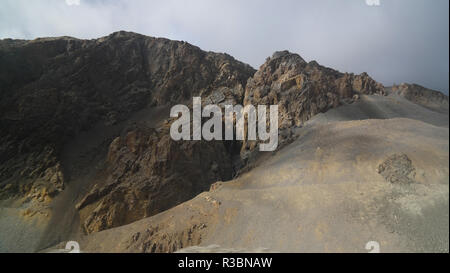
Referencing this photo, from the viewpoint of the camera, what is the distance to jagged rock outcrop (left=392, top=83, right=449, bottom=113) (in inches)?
1574

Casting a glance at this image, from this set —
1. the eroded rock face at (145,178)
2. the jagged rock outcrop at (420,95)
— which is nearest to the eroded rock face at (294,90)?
the jagged rock outcrop at (420,95)

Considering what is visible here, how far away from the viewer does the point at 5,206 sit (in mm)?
22297

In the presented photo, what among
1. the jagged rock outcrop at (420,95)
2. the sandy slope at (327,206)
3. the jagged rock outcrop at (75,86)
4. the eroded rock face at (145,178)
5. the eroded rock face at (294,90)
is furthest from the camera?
the jagged rock outcrop at (420,95)

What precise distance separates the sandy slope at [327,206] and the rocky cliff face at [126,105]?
6.30 metres

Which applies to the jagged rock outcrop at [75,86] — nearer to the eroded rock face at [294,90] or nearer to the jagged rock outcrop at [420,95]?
the eroded rock face at [294,90]

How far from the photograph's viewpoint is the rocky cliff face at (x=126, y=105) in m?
22.0

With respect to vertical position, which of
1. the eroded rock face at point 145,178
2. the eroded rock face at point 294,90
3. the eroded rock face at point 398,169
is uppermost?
the eroded rock face at point 294,90

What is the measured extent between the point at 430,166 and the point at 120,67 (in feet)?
161

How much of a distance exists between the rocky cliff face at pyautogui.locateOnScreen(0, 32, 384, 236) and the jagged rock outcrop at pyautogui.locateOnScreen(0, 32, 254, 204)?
14 centimetres

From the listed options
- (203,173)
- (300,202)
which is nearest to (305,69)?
(203,173)

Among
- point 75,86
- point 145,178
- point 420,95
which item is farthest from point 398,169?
point 75,86

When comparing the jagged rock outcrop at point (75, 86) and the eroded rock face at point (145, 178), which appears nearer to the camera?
the eroded rock face at point (145, 178)

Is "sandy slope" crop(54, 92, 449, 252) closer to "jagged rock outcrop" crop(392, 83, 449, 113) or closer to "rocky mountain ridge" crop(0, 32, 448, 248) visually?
"rocky mountain ridge" crop(0, 32, 448, 248)

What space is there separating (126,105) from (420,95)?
54113mm
